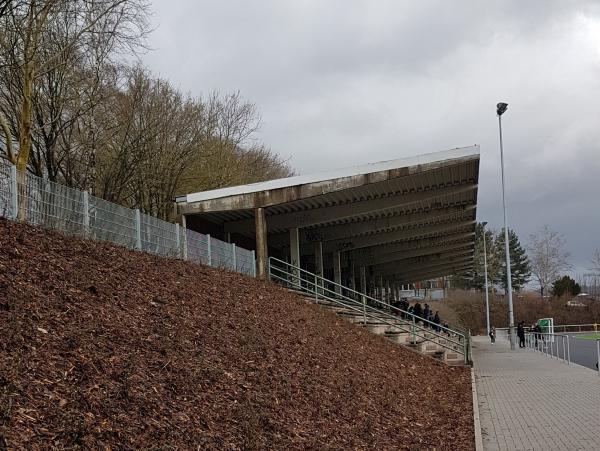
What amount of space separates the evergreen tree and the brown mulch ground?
105 meters

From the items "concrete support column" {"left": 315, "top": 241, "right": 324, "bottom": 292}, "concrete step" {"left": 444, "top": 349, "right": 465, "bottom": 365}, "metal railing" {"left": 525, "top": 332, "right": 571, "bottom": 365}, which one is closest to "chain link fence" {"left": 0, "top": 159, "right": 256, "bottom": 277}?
"concrete step" {"left": 444, "top": 349, "right": 465, "bottom": 365}

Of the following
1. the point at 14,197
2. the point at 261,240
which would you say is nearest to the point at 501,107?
the point at 261,240

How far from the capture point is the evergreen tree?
11269cm

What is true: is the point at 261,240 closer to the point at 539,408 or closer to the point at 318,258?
the point at 318,258

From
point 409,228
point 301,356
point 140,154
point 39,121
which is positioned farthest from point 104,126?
point 409,228

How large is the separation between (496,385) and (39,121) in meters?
13.5

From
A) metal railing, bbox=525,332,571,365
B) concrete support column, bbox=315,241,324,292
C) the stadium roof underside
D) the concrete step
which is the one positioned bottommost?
metal railing, bbox=525,332,571,365

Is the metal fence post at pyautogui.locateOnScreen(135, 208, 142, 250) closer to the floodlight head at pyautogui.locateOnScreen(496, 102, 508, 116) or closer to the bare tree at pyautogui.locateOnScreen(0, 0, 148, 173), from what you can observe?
the bare tree at pyautogui.locateOnScreen(0, 0, 148, 173)

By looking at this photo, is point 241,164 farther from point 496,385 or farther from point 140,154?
point 496,385

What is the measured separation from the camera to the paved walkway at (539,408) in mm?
8984

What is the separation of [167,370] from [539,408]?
328 inches

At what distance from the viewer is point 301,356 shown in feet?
33.0

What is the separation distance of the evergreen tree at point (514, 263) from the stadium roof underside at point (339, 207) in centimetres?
A: 8118

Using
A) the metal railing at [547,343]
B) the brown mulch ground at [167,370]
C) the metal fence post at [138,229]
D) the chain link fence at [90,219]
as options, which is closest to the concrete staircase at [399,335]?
the chain link fence at [90,219]
